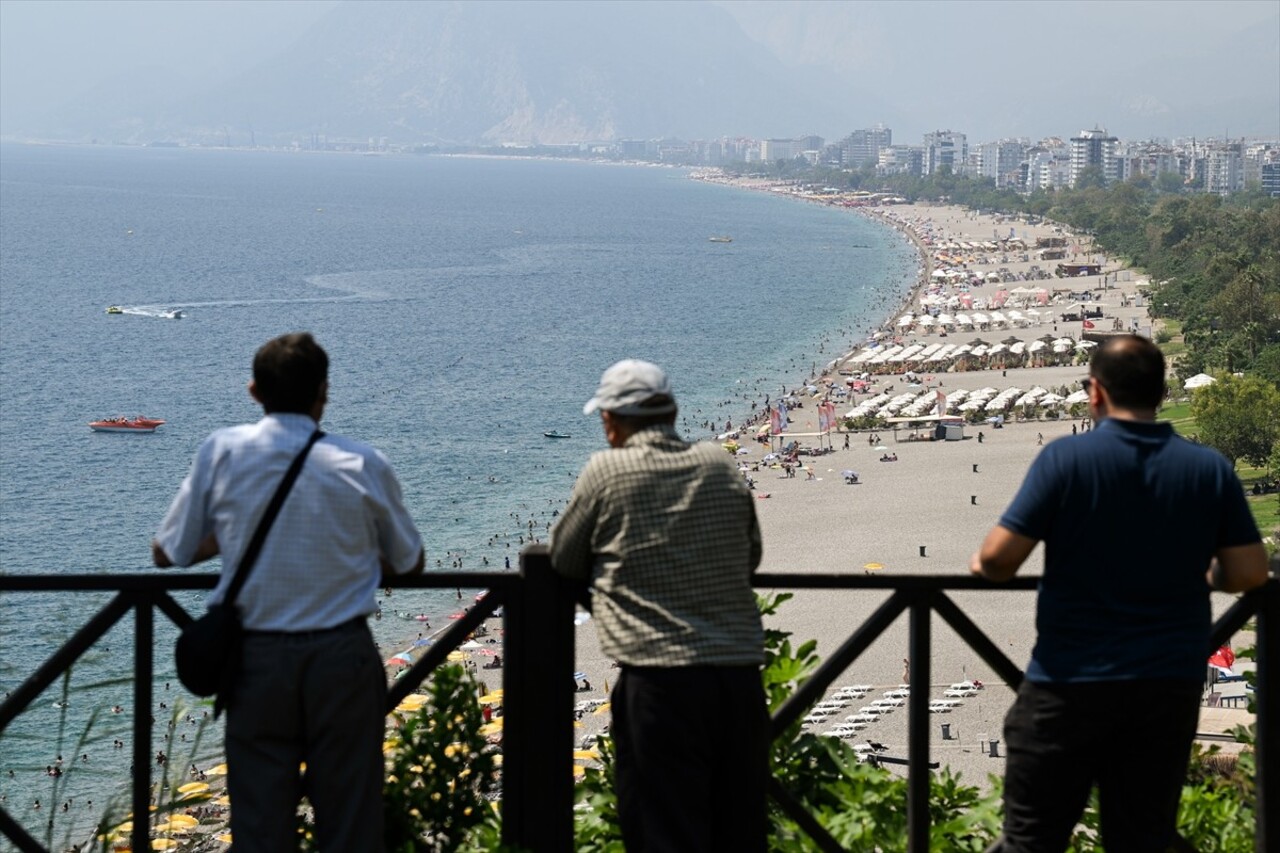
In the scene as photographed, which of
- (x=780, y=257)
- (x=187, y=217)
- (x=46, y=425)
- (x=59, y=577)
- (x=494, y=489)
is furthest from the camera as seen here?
(x=187, y=217)

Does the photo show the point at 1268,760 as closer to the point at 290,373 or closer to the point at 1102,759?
the point at 1102,759

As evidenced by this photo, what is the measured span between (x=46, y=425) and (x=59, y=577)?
55.4 meters

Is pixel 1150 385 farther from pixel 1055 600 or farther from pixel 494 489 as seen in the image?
pixel 494 489

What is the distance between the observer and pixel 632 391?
4.18 m

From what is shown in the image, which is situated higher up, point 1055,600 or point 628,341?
point 1055,600

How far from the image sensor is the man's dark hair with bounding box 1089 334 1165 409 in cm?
416

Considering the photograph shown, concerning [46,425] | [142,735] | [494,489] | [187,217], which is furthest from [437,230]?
[142,735]

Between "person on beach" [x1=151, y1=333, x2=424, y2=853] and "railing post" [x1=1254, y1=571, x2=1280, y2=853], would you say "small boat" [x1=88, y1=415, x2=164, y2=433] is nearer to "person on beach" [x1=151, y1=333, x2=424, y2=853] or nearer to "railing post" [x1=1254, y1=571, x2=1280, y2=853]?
"person on beach" [x1=151, y1=333, x2=424, y2=853]

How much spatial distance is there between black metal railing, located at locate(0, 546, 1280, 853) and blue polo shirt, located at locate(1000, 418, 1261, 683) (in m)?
0.41

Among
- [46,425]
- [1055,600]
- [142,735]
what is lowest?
[46,425]

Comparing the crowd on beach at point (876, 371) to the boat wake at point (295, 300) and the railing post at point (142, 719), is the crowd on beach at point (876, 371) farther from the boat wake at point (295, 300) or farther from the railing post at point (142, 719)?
the boat wake at point (295, 300)

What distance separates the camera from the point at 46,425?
5647cm

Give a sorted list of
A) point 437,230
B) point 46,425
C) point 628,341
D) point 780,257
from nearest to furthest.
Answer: point 46,425, point 628,341, point 780,257, point 437,230

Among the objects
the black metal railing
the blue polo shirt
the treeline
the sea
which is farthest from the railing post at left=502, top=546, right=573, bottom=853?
the treeline
